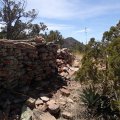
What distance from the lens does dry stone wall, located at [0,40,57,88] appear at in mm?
10398

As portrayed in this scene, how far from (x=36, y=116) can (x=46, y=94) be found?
5.48ft

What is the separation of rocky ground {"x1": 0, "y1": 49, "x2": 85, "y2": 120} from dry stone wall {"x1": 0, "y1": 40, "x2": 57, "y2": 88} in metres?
0.30

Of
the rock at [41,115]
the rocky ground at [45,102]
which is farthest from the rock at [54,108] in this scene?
the rock at [41,115]

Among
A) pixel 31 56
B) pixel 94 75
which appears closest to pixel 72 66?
pixel 31 56

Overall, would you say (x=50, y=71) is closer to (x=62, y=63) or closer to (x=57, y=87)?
(x=57, y=87)

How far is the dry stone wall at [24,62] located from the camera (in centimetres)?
1040

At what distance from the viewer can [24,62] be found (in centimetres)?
1116

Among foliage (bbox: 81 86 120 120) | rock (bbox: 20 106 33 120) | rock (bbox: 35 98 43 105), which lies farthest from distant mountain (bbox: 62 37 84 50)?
rock (bbox: 20 106 33 120)

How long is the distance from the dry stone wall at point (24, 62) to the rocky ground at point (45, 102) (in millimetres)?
301

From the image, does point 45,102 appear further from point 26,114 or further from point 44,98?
point 26,114

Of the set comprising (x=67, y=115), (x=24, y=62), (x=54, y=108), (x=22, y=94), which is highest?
(x=24, y=62)

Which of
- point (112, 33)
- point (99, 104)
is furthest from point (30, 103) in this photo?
point (112, 33)

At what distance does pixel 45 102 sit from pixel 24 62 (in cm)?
171

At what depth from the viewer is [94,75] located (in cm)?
1002
